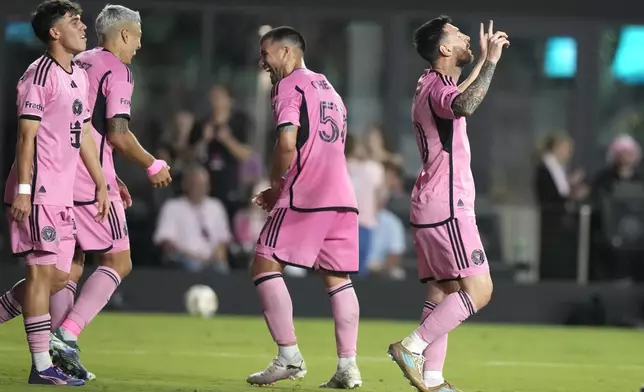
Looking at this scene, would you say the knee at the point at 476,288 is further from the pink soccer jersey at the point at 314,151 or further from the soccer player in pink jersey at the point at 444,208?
the pink soccer jersey at the point at 314,151

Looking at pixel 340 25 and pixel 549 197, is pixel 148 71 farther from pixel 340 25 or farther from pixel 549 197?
pixel 549 197

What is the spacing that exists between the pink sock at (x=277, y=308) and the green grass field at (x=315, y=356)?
30 centimetres

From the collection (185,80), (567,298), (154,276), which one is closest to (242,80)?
(185,80)

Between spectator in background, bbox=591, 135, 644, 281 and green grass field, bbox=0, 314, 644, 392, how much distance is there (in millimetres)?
984

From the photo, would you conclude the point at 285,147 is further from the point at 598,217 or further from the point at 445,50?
the point at 598,217

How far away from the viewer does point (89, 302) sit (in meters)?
8.58

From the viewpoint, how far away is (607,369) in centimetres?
1070

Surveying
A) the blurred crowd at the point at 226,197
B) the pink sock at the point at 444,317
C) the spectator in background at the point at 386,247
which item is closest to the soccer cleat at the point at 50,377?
the pink sock at the point at 444,317

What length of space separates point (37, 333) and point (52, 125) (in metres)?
1.09

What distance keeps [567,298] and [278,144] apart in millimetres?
7704

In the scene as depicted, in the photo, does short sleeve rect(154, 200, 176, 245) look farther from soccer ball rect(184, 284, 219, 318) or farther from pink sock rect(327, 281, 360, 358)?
pink sock rect(327, 281, 360, 358)

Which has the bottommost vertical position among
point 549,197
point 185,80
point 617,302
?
point 617,302

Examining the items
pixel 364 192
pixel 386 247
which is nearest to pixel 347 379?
pixel 364 192

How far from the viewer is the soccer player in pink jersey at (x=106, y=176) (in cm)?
849
